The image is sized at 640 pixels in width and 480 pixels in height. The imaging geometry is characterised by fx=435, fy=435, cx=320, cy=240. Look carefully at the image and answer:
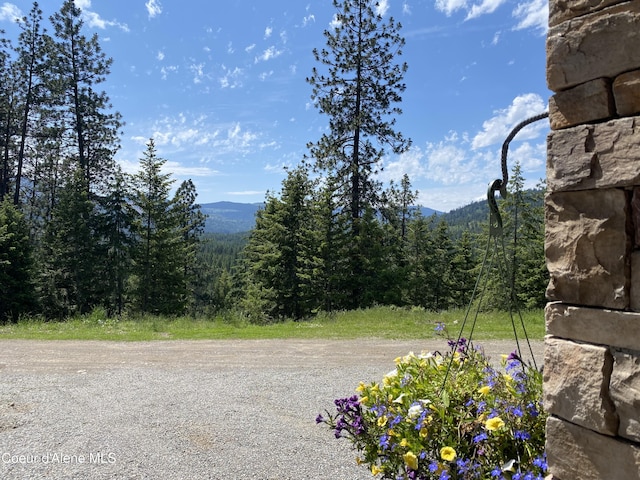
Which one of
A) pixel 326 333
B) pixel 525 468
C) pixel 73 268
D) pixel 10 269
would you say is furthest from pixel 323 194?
pixel 525 468

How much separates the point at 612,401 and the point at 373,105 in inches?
690

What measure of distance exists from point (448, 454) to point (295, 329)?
845cm

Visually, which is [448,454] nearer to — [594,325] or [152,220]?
[594,325]

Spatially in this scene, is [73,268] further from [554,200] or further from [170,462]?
[554,200]

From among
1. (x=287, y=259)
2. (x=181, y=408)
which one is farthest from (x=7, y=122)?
(x=181, y=408)

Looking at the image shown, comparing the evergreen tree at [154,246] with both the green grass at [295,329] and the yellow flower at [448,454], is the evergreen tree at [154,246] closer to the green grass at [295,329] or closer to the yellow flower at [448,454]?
the green grass at [295,329]

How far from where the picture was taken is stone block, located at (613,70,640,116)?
4.05 feet

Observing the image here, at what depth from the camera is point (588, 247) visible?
1.31 metres

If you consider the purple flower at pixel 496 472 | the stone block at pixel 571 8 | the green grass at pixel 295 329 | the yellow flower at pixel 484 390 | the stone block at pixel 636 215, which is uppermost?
the stone block at pixel 571 8

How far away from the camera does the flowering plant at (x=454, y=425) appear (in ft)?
6.72

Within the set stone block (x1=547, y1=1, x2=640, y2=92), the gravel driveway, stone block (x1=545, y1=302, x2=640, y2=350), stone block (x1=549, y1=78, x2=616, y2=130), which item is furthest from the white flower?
stone block (x1=547, y1=1, x2=640, y2=92)

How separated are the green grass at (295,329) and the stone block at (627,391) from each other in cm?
721

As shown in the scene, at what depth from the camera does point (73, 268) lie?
20.2 meters

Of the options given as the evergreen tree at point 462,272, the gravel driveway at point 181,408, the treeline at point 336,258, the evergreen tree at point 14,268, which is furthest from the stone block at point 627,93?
the evergreen tree at point 462,272
